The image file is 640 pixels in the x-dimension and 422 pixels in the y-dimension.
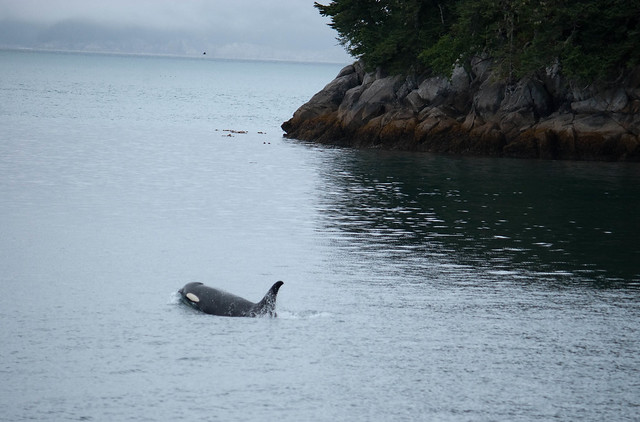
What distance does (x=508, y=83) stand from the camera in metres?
58.5

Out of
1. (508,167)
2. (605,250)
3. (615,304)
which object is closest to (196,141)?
(508,167)

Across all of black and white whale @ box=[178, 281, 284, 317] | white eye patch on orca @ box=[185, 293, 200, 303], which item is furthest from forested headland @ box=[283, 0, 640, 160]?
white eye patch on orca @ box=[185, 293, 200, 303]

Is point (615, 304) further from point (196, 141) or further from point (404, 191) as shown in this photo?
point (196, 141)

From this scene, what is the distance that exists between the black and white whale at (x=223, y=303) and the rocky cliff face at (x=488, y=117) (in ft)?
124

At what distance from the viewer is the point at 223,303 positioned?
69.1 ft

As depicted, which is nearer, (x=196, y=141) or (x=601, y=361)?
(x=601, y=361)

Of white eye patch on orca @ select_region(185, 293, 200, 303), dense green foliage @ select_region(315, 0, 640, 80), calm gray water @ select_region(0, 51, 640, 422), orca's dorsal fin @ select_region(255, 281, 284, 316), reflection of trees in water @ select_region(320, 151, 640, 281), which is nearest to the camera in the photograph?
calm gray water @ select_region(0, 51, 640, 422)

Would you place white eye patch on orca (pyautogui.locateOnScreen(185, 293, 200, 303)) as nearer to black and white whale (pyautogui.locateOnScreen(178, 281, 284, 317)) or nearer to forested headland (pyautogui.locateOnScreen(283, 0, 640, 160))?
black and white whale (pyautogui.locateOnScreen(178, 281, 284, 317))

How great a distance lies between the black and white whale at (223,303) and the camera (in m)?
20.6

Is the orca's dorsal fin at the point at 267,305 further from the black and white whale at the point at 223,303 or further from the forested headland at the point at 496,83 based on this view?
the forested headland at the point at 496,83

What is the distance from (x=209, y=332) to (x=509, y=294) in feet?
26.9

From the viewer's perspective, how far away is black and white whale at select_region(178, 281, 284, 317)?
67.7 feet

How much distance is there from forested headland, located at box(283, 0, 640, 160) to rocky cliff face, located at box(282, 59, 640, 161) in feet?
0.24

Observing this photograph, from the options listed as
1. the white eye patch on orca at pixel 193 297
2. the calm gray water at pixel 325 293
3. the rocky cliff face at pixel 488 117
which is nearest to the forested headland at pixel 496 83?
the rocky cliff face at pixel 488 117
